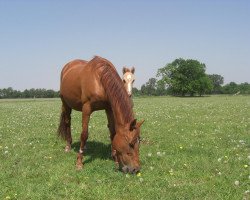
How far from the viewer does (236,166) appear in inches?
357

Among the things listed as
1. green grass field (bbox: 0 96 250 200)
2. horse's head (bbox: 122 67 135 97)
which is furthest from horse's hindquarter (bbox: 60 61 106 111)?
green grass field (bbox: 0 96 250 200)

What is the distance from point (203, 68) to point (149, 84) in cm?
5654

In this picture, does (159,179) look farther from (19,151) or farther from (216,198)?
(19,151)

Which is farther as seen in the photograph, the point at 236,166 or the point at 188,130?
the point at 188,130

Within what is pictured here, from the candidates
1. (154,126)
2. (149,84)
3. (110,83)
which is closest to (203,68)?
(149,84)

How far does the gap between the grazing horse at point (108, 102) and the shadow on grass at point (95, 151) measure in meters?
0.80

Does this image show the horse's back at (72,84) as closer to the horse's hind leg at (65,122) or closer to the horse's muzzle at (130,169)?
the horse's hind leg at (65,122)

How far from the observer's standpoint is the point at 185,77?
126750mm

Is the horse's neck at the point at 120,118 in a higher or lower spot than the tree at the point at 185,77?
lower

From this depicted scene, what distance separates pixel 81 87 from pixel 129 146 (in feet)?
9.44

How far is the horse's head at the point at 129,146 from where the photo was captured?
26.9 ft

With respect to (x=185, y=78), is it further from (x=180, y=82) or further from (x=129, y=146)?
(x=129, y=146)

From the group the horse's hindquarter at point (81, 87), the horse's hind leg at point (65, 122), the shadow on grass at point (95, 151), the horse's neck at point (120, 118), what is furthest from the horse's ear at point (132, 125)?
the horse's hind leg at point (65, 122)

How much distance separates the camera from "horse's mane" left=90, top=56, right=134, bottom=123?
8617mm
